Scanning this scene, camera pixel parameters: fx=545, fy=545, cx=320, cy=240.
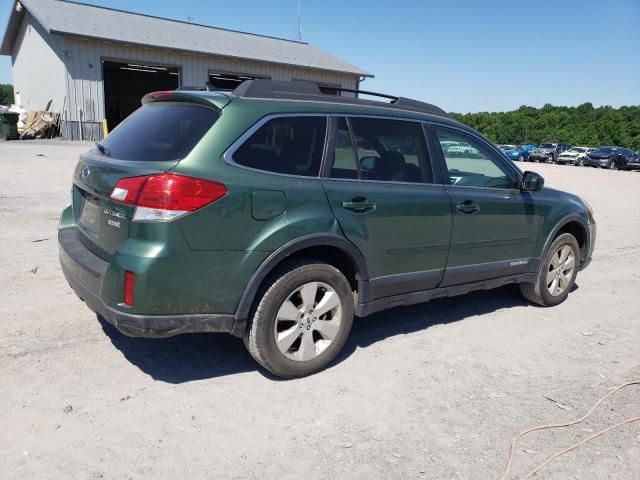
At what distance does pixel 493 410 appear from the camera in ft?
11.2

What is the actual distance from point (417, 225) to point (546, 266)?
1929 millimetres

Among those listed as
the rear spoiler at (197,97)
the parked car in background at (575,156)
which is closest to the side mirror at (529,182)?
the rear spoiler at (197,97)

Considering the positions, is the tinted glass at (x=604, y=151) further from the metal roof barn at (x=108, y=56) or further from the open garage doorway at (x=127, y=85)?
the open garage doorway at (x=127, y=85)

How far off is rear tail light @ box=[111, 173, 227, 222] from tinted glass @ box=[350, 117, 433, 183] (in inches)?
49.0

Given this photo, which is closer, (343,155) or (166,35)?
(343,155)

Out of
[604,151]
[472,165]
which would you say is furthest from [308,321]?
[604,151]

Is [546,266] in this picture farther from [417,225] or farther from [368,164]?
[368,164]

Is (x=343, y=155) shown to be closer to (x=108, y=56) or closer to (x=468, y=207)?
(x=468, y=207)

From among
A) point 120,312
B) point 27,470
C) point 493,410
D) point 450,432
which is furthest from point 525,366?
point 27,470

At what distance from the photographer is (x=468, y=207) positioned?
442 centimetres

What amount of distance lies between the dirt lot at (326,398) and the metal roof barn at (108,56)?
17.3m

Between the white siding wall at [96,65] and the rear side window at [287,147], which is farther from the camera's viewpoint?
the white siding wall at [96,65]

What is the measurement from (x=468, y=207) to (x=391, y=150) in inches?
33.4

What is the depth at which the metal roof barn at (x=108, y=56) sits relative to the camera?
2284 centimetres
